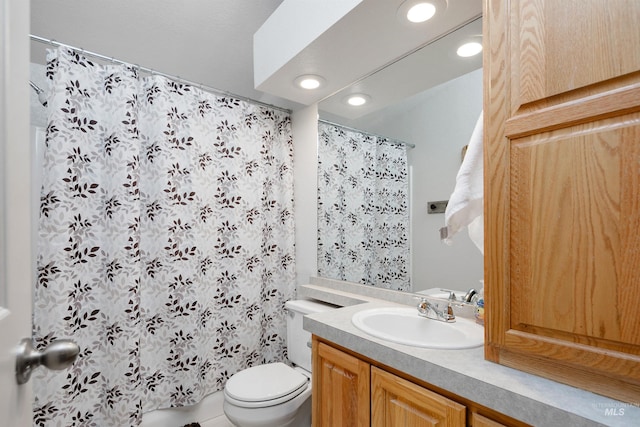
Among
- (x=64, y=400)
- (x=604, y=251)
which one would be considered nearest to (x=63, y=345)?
(x=604, y=251)

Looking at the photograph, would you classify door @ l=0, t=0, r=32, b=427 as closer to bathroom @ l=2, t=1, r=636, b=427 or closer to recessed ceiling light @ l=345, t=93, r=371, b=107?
bathroom @ l=2, t=1, r=636, b=427

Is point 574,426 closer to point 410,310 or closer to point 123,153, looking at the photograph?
point 410,310

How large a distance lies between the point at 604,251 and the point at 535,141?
0.29 m

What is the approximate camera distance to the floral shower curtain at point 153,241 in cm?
150

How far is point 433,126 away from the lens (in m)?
1.57

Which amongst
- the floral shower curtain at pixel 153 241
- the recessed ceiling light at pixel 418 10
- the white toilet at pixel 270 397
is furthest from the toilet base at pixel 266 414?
the recessed ceiling light at pixel 418 10

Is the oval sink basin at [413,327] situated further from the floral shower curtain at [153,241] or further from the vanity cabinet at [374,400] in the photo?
the floral shower curtain at [153,241]

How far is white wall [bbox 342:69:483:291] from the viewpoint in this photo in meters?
1.39

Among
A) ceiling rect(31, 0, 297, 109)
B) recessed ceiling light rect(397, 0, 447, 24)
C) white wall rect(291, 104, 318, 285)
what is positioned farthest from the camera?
white wall rect(291, 104, 318, 285)

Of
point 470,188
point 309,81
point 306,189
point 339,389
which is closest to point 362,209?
point 306,189

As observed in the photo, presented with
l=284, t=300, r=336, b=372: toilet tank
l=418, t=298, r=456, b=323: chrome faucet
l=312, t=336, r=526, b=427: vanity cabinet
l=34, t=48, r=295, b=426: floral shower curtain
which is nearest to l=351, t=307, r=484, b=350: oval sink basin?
l=418, t=298, r=456, b=323: chrome faucet

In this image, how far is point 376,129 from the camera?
6.09ft

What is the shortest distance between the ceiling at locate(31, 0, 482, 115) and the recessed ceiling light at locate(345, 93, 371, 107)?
80mm

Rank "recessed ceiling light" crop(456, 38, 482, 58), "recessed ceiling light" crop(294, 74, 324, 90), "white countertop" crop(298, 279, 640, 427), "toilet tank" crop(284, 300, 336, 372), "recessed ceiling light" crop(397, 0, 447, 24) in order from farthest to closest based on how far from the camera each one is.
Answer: "toilet tank" crop(284, 300, 336, 372) → "recessed ceiling light" crop(294, 74, 324, 90) → "recessed ceiling light" crop(456, 38, 482, 58) → "recessed ceiling light" crop(397, 0, 447, 24) → "white countertop" crop(298, 279, 640, 427)
